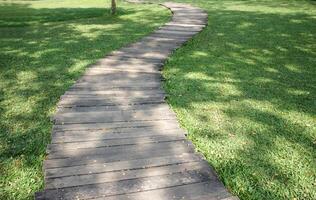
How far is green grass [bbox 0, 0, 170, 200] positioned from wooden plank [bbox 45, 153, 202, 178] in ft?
0.88

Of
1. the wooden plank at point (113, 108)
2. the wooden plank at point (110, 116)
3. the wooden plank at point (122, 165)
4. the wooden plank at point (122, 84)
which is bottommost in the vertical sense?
the wooden plank at point (122, 165)

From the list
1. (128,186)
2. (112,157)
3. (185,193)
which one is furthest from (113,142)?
(185,193)

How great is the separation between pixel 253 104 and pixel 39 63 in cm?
546

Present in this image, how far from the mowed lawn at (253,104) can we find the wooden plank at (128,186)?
452mm

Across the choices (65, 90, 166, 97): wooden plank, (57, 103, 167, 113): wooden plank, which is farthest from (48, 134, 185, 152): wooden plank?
(65, 90, 166, 97): wooden plank

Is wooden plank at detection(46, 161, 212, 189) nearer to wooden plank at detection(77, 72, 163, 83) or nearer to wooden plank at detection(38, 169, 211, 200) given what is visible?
wooden plank at detection(38, 169, 211, 200)

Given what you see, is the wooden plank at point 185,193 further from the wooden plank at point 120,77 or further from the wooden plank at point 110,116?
the wooden plank at point 120,77

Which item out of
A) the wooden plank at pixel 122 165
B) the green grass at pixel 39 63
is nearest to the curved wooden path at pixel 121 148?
the wooden plank at pixel 122 165

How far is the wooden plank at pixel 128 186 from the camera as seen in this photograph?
3799 mm

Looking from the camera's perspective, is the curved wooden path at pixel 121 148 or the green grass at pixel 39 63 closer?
the curved wooden path at pixel 121 148

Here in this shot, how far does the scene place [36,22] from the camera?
1438 centimetres

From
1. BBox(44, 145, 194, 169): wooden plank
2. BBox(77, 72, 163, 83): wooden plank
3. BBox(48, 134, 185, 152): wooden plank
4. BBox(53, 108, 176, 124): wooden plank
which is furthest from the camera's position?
BBox(77, 72, 163, 83): wooden plank

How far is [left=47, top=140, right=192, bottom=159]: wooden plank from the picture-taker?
14.9 ft

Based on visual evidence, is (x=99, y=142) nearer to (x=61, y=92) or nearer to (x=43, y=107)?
(x=43, y=107)
